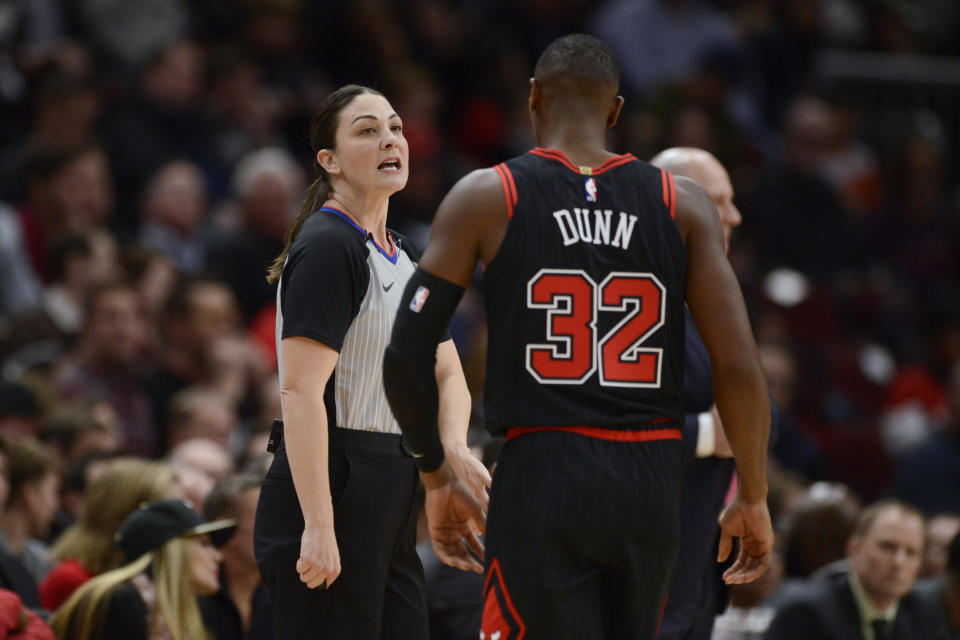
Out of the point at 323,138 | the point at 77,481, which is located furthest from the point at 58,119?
the point at 323,138

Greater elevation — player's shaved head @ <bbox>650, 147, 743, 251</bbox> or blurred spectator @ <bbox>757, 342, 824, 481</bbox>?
player's shaved head @ <bbox>650, 147, 743, 251</bbox>

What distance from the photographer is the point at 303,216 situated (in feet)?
14.2

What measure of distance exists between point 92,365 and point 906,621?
489 cm

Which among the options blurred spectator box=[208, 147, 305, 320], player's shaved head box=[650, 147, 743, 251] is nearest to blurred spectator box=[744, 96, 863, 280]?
blurred spectator box=[208, 147, 305, 320]


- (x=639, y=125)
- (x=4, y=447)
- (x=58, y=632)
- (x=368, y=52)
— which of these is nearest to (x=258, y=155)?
(x=368, y=52)

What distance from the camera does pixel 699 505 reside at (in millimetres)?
5000

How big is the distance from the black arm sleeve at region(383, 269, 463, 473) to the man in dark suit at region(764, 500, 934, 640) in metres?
3.18

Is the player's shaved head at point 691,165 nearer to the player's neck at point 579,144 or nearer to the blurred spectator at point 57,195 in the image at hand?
the player's neck at point 579,144

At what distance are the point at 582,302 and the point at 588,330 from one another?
0.07 metres

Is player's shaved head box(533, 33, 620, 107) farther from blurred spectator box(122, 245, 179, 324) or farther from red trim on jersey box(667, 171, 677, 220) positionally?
blurred spectator box(122, 245, 179, 324)

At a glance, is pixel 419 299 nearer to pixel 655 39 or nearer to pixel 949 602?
pixel 949 602

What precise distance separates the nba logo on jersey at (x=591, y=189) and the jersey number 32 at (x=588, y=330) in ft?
0.63

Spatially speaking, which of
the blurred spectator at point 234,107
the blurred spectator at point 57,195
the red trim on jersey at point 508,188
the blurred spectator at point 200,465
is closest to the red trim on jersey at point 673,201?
the red trim on jersey at point 508,188

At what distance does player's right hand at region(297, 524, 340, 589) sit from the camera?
12.6 ft
